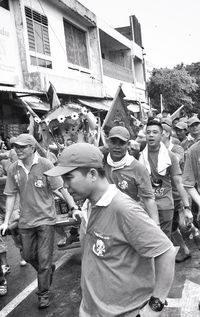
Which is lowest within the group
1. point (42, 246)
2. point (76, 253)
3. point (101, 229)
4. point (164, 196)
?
point (76, 253)

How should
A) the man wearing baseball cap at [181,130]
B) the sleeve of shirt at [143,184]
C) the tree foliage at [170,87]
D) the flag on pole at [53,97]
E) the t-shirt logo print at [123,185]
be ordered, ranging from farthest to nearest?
the tree foliage at [170,87] < the man wearing baseball cap at [181,130] < the flag on pole at [53,97] < the t-shirt logo print at [123,185] < the sleeve of shirt at [143,184]

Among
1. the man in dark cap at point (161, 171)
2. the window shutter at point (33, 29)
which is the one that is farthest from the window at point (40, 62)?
the man in dark cap at point (161, 171)

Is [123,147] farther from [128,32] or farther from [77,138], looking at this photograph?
[128,32]

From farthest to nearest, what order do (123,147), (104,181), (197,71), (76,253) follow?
1. (197,71)
2. (76,253)
3. (123,147)
4. (104,181)

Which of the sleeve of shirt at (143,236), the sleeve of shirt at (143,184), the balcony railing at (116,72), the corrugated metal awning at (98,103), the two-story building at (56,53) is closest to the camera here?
the sleeve of shirt at (143,236)

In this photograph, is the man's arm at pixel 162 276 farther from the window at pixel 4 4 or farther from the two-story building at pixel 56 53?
the window at pixel 4 4

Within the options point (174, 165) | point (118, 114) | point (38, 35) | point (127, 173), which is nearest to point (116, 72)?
point (38, 35)

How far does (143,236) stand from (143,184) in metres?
2.32

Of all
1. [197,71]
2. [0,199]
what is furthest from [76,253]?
[197,71]

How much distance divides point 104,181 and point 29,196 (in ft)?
8.51

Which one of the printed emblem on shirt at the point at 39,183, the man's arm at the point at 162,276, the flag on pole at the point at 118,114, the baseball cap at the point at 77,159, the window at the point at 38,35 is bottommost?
the man's arm at the point at 162,276

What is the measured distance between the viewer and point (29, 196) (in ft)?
15.6

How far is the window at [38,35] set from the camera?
16031 mm

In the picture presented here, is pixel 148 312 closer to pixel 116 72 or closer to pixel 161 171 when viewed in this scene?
pixel 161 171
